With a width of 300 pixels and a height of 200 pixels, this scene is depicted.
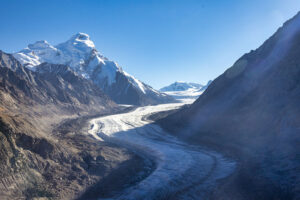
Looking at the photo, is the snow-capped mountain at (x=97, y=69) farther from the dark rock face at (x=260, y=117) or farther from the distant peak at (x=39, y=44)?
the dark rock face at (x=260, y=117)

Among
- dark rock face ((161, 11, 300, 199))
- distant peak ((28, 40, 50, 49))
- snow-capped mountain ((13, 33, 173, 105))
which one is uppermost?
distant peak ((28, 40, 50, 49))

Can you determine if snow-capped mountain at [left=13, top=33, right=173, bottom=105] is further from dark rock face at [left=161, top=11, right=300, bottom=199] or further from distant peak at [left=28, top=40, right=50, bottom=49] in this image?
dark rock face at [left=161, top=11, right=300, bottom=199]

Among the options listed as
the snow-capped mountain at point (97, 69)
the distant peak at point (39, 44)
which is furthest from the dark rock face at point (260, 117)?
the distant peak at point (39, 44)

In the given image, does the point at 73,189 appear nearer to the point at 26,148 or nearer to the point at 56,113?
the point at 26,148

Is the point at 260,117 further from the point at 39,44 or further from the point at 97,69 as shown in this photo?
the point at 39,44

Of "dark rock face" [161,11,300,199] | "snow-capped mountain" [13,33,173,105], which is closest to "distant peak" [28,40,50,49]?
"snow-capped mountain" [13,33,173,105]

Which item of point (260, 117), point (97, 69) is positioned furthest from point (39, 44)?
point (260, 117)

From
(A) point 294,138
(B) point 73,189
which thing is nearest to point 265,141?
(A) point 294,138
